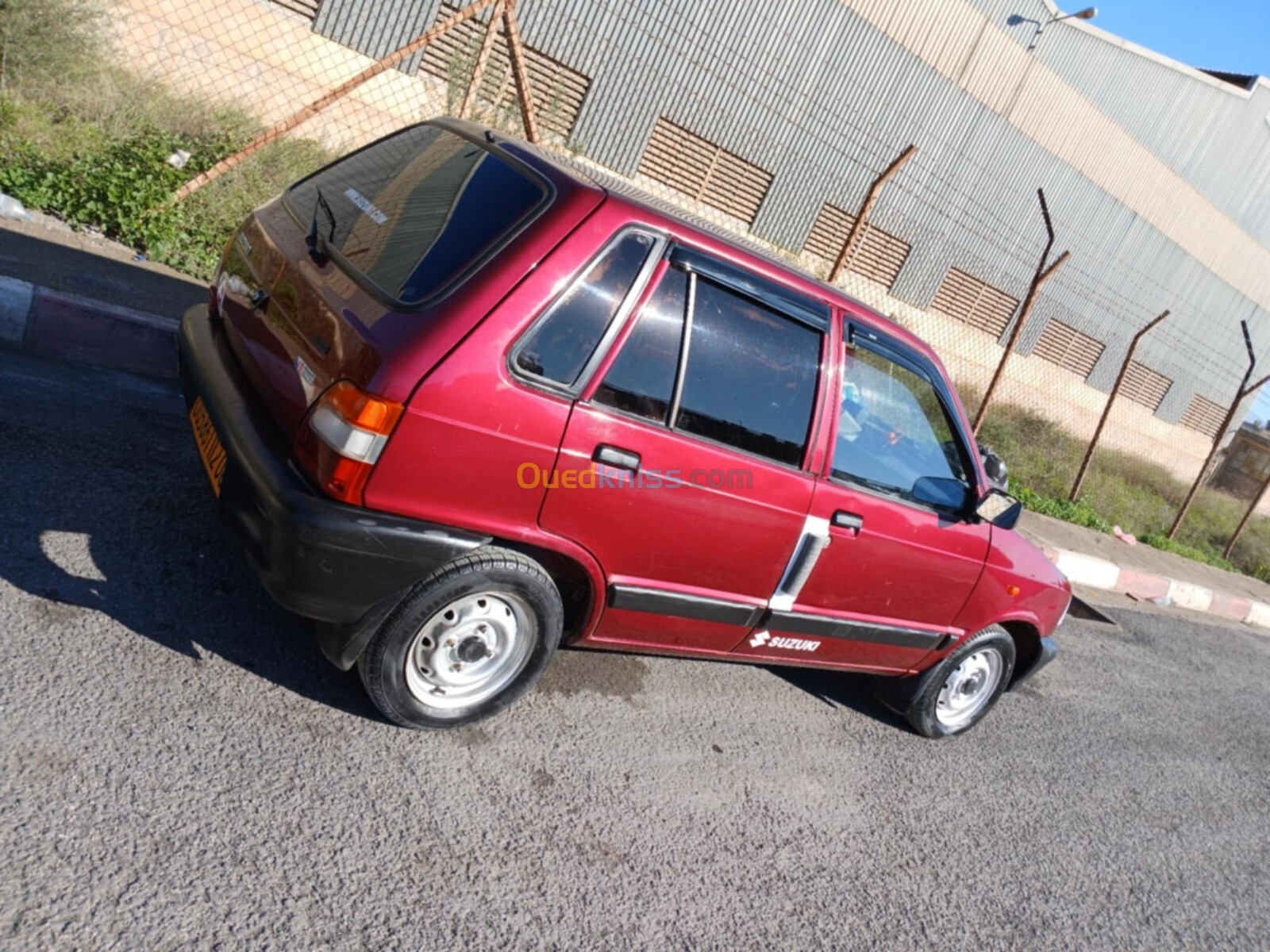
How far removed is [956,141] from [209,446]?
1759cm

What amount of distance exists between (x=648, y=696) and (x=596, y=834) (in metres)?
0.97

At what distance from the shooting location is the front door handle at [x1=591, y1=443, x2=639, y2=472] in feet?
9.59

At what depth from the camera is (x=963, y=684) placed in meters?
4.56

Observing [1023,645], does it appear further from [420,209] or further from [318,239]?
[318,239]

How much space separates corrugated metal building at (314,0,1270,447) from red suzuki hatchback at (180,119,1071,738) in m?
10.5

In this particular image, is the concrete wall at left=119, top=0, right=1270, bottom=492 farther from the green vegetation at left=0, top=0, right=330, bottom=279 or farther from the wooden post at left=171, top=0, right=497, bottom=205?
the wooden post at left=171, top=0, right=497, bottom=205

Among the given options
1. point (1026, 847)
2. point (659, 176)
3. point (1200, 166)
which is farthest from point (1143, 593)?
point (1200, 166)

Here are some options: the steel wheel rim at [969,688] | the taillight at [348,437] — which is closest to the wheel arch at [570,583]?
the taillight at [348,437]

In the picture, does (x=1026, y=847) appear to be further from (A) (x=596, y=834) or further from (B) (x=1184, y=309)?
(B) (x=1184, y=309)

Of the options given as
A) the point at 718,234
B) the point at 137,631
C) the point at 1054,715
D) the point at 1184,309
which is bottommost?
the point at 137,631

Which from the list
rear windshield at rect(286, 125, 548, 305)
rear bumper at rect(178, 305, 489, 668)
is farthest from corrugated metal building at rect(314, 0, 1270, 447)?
rear bumper at rect(178, 305, 489, 668)

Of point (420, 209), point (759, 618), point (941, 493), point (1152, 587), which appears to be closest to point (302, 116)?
point (420, 209)

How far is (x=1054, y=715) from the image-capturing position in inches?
215

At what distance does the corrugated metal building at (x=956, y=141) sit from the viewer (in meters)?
14.1
